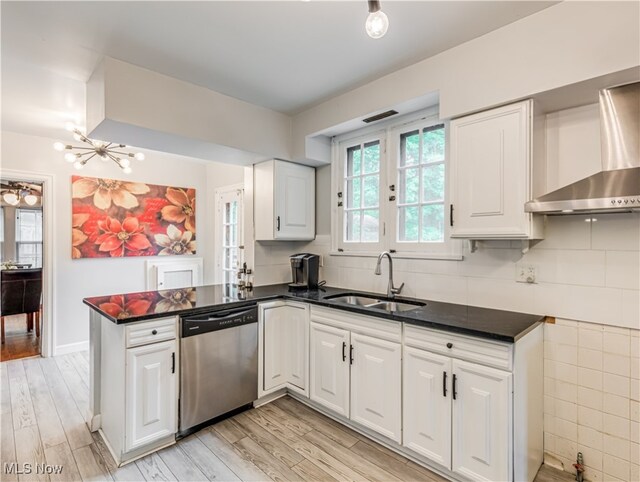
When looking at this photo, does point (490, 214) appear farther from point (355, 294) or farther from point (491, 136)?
point (355, 294)

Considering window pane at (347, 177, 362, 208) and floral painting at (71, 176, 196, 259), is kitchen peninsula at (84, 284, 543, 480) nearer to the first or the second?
window pane at (347, 177, 362, 208)

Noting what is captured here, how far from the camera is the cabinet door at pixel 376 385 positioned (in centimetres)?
207

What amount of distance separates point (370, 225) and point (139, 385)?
7.04 ft

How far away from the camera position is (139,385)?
2053 mm

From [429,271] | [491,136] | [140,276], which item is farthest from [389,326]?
[140,276]

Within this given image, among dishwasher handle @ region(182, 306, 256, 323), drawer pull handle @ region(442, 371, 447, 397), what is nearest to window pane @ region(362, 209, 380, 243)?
dishwasher handle @ region(182, 306, 256, 323)

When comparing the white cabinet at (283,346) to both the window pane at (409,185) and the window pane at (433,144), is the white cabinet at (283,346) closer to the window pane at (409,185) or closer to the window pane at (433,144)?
the window pane at (409,185)

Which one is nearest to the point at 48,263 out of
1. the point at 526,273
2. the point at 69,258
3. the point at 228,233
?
the point at 69,258

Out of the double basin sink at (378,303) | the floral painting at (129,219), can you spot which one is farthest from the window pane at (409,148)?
the floral painting at (129,219)

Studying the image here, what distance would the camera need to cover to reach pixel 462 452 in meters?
1.78

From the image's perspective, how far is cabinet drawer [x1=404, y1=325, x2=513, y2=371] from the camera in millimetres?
1632

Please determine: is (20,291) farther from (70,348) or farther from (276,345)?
(276,345)

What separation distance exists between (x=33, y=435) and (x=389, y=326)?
8.55 ft

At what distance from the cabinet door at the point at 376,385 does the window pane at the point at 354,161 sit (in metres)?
1.61
